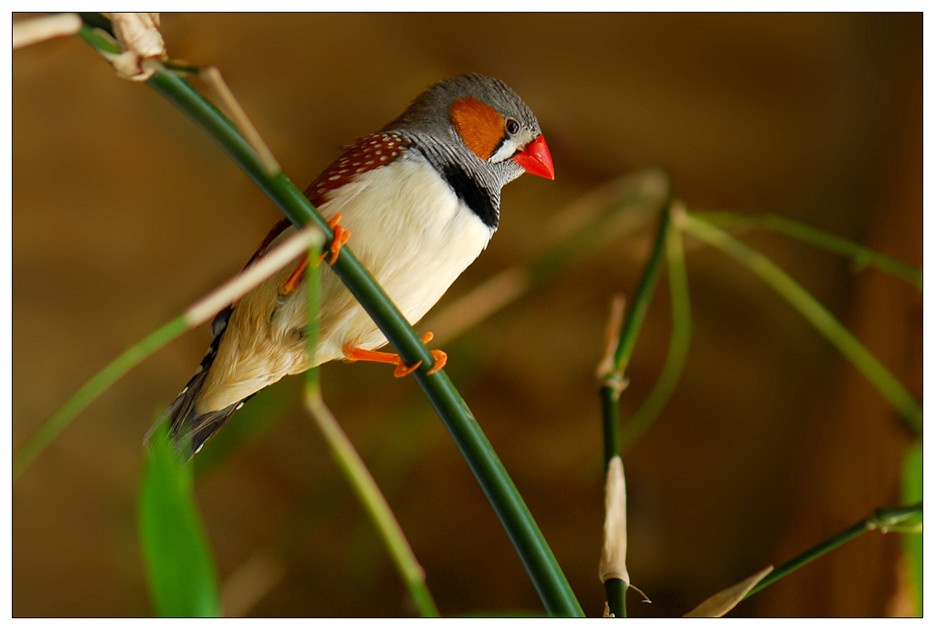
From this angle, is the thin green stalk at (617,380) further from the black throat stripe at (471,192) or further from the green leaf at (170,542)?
the green leaf at (170,542)

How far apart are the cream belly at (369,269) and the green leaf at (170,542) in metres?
0.24

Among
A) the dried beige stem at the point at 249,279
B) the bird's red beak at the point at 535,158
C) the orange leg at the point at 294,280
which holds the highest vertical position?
the dried beige stem at the point at 249,279

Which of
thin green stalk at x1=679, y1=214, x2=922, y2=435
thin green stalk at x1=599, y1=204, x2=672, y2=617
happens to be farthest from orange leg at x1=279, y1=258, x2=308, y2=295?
thin green stalk at x1=679, y1=214, x2=922, y2=435

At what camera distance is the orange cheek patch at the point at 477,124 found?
0.70m

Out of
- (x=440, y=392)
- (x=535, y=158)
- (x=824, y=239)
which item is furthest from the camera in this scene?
(x=824, y=239)

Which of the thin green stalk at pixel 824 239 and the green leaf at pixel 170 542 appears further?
the thin green stalk at pixel 824 239

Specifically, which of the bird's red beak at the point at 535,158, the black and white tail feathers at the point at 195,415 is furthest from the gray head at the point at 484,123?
the black and white tail feathers at the point at 195,415

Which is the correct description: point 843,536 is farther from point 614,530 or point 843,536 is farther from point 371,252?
point 371,252

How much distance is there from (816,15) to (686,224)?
33 cm

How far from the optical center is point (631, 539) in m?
1.08

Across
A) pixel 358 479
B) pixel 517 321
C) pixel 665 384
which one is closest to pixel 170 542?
pixel 358 479

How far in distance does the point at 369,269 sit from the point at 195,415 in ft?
0.65

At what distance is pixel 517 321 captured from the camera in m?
1.05

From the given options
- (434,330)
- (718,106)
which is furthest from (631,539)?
(718,106)
